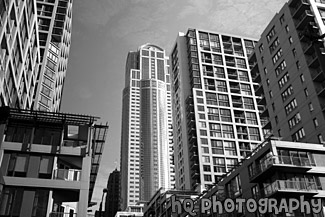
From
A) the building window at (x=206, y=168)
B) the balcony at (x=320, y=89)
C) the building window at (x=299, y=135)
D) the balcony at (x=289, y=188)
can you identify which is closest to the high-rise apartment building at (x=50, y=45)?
the building window at (x=206, y=168)

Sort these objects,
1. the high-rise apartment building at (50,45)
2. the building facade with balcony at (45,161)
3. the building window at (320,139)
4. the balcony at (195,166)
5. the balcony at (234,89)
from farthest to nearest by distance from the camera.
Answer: the balcony at (234,89) < the balcony at (195,166) < the high-rise apartment building at (50,45) < the building window at (320,139) < the building facade with balcony at (45,161)

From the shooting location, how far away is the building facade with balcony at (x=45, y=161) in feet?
101

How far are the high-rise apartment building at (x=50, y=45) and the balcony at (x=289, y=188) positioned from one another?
43606mm

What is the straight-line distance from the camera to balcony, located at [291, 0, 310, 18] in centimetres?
6000

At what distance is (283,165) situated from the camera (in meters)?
44.1

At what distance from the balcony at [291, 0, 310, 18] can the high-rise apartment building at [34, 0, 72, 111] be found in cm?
4854

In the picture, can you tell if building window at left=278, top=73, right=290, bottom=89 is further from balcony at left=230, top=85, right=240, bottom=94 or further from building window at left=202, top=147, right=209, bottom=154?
balcony at left=230, top=85, right=240, bottom=94

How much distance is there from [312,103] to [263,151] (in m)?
12.9

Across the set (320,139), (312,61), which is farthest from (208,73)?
(320,139)

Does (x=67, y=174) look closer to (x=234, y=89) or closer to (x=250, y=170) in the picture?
(x=250, y=170)

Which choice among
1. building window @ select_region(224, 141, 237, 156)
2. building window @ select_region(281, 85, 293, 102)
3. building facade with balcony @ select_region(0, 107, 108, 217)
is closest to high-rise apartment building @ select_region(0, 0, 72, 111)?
building facade with balcony @ select_region(0, 107, 108, 217)

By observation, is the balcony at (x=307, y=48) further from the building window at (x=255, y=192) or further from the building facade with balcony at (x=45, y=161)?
the building facade with balcony at (x=45, y=161)

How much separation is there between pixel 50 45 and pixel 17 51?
3213 cm

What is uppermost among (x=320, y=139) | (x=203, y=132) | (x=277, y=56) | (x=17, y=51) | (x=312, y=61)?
(x=277, y=56)
